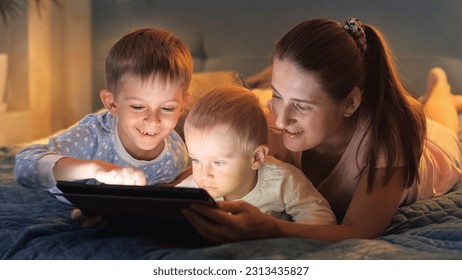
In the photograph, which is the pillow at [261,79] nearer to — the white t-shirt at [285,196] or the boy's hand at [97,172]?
the white t-shirt at [285,196]

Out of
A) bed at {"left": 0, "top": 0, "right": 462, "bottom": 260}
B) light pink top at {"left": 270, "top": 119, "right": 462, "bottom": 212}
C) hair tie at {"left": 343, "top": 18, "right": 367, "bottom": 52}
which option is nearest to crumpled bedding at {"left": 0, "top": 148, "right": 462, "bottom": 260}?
bed at {"left": 0, "top": 0, "right": 462, "bottom": 260}

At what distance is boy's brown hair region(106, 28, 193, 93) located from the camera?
126 centimetres

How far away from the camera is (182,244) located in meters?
1.21

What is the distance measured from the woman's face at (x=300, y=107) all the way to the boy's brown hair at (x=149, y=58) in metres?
0.16

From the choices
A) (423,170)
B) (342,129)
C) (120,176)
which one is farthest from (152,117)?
(423,170)

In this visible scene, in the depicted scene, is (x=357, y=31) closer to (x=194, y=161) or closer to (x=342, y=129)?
(x=342, y=129)

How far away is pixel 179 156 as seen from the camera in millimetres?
1286

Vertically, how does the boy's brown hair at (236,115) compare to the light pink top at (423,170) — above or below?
above

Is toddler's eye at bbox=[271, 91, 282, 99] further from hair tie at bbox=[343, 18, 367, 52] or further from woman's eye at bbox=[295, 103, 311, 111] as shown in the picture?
hair tie at bbox=[343, 18, 367, 52]

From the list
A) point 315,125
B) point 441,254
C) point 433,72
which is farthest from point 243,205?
point 433,72

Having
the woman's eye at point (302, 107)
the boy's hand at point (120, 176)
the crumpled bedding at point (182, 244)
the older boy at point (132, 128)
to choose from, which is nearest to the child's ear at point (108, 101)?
the older boy at point (132, 128)

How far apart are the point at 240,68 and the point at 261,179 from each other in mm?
255

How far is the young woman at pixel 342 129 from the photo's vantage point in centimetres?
122

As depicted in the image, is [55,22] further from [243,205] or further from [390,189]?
[390,189]
